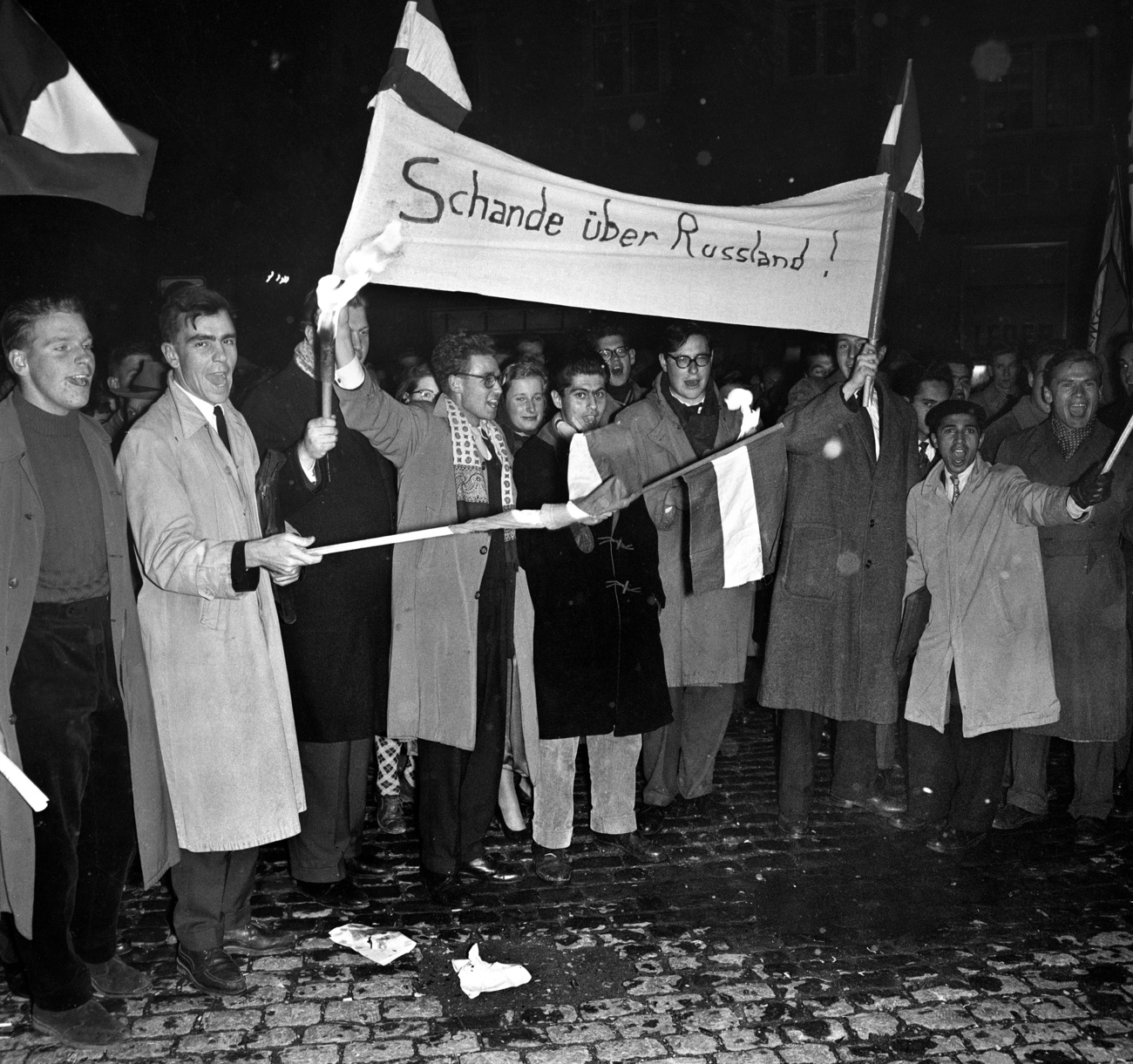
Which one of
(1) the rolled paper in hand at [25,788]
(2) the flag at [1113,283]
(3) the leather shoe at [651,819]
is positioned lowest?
(3) the leather shoe at [651,819]

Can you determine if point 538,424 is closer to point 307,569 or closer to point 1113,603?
point 307,569

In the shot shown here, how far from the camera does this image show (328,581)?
470cm

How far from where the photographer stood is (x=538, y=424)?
516cm

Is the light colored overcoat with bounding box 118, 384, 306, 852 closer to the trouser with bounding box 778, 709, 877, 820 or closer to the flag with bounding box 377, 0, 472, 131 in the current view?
the flag with bounding box 377, 0, 472, 131

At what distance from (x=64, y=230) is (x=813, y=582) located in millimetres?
9179

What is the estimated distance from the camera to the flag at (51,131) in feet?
13.7

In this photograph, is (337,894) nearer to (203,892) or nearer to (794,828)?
(203,892)

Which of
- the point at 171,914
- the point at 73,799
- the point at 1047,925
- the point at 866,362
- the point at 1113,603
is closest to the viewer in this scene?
the point at 73,799

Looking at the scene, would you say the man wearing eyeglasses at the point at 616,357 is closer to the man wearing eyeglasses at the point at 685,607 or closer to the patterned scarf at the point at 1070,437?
the man wearing eyeglasses at the point at 685,607

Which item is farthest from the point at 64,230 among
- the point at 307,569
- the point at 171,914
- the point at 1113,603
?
the point at 1113,603

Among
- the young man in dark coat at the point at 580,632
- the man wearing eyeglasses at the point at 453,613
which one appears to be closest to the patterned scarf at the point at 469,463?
the man wearing eyeglasses at the point at 453,613

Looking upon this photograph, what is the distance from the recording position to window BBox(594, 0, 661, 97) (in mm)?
17094

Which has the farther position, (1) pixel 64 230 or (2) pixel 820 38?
(2) pixel 820 38

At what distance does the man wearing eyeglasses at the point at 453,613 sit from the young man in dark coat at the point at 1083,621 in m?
2.55
